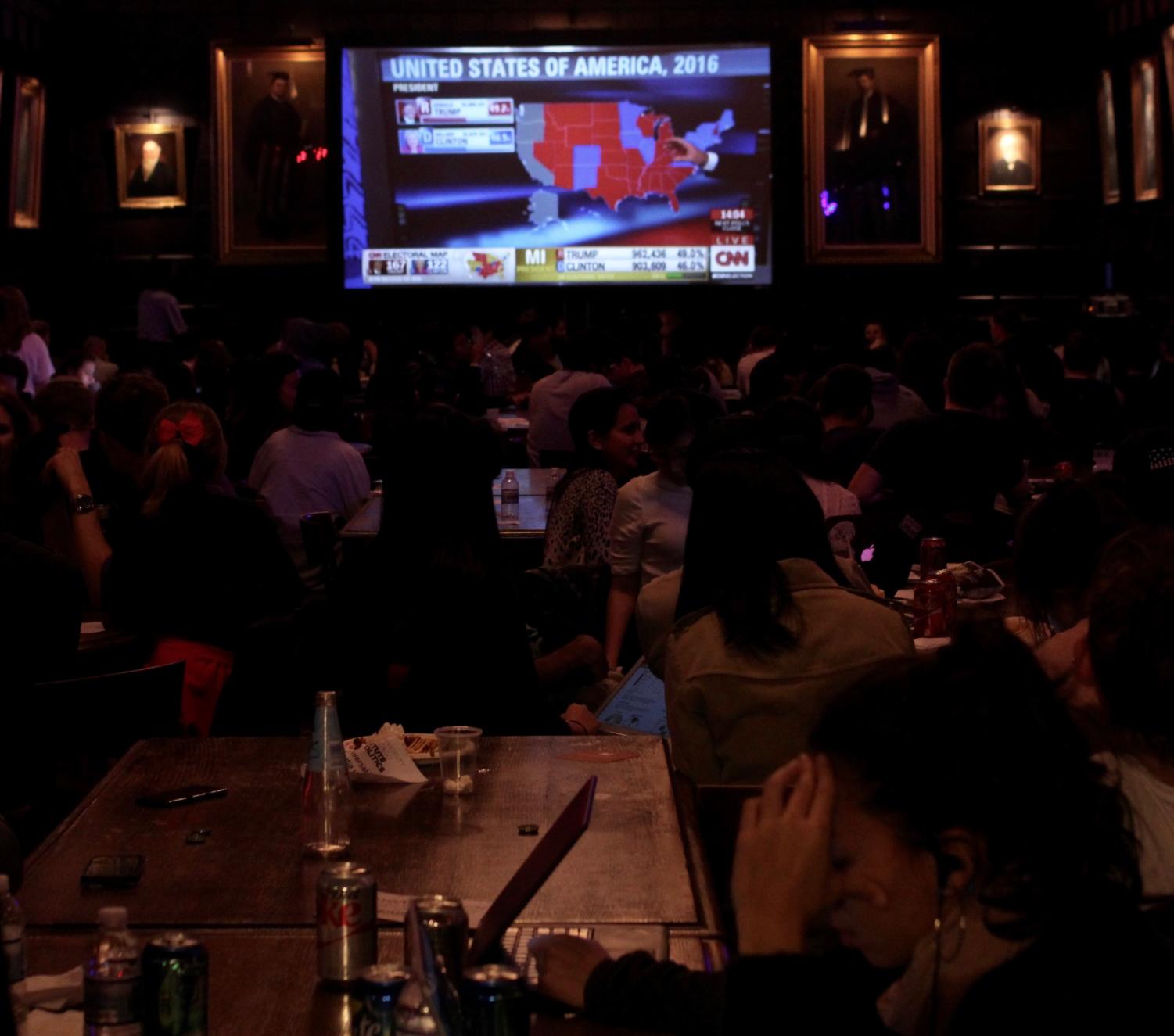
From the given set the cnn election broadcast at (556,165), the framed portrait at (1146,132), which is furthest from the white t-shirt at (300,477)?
the framed portrait at (1146,132)

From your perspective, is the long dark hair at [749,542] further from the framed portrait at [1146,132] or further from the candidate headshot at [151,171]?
the candidate headshot at [151,171]

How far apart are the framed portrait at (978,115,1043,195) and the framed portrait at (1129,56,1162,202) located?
4.13 feet

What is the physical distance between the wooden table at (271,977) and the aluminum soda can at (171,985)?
0.62ft

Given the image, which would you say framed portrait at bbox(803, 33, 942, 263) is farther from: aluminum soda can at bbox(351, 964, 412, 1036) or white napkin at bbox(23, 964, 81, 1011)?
aluminum soda can at bbox(351, 964, 412, 1036)

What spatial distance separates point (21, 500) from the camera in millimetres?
5758

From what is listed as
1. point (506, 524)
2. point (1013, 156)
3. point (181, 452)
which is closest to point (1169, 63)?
point (1013, 156)

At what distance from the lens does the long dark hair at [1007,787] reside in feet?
4.94

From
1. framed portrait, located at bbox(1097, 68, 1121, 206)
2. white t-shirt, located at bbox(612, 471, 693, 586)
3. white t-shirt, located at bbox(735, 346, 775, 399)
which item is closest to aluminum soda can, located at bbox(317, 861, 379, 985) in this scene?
white t-shirt, located at bbox(612, 471, 693, 586)

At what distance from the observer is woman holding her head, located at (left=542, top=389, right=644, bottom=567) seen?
573 centimetres

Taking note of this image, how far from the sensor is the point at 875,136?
14352 millimetres

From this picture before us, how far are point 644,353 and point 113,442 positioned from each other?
18.6 ft

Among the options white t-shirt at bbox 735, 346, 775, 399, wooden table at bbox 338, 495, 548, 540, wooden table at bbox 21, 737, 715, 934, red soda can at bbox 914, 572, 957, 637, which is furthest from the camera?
white t-shirt at bbox 735, 346, 775, 399

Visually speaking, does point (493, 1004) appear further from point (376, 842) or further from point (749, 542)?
point (749, 542)

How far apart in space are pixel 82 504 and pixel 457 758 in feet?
9.31
